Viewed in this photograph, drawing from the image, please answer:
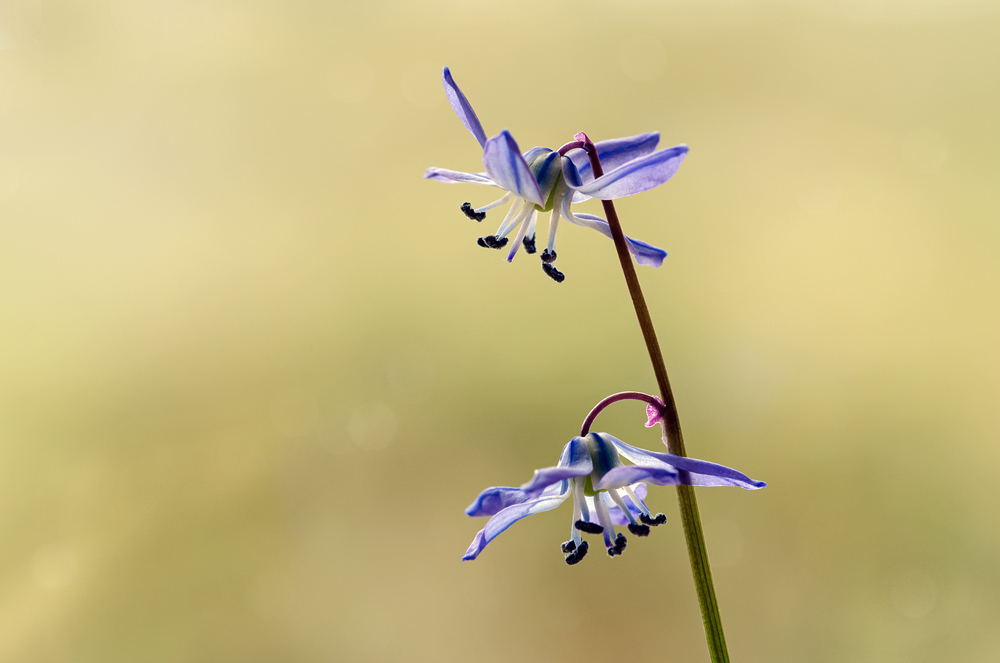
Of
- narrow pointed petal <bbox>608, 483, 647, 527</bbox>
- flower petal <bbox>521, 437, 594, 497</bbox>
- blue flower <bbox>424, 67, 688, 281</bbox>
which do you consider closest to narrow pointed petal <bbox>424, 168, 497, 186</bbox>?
blue flower <bbox>424, 67, 688, 281</bbox>

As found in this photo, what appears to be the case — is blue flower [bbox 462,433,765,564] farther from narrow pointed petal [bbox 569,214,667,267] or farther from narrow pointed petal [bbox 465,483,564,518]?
narrow pointed petal [bbox 569,214,667,267]

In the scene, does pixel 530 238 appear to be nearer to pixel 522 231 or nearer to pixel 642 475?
pixel 522 231

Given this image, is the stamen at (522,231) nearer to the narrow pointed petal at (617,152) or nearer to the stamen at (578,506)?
the narrow pointed petal at (617,152)

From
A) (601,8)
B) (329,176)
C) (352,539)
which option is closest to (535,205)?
(352,539)

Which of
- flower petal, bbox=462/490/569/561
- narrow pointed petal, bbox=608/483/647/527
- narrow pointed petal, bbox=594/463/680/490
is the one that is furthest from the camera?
narrow pointed petal, bbox=608/483/647/527

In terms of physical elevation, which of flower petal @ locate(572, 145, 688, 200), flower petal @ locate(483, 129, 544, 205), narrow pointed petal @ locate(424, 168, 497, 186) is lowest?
flower petal @ locate(572, 145, 688, 200)

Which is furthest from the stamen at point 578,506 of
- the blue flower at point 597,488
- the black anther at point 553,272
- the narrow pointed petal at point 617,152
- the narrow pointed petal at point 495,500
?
the narrow pointed petal at point 617,152

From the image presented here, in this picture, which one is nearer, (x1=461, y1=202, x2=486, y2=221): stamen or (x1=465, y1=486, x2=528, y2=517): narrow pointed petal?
(x1=465, y1=486, x2=528, y2=517): narrow pointed petal
